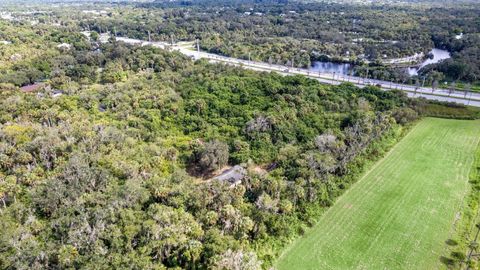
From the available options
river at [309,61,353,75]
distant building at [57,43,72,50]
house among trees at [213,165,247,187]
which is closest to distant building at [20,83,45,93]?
distant building at [57,43,72,50]

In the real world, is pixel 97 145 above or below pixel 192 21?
below

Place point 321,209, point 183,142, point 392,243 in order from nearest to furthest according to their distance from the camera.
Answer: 1. point 392,243
2. point 321,209
3. point 183,142

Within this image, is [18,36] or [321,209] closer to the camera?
[321,209]

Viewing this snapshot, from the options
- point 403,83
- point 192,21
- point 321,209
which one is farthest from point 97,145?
point 192,21

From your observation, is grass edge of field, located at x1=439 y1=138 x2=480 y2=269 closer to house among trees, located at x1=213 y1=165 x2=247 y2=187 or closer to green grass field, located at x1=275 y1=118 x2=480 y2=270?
green grass field, located at x1=275 y1=118 x2=480 y2=270

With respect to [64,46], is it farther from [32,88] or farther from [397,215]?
[397,215]

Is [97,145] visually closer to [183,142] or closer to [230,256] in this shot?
[183,142]
